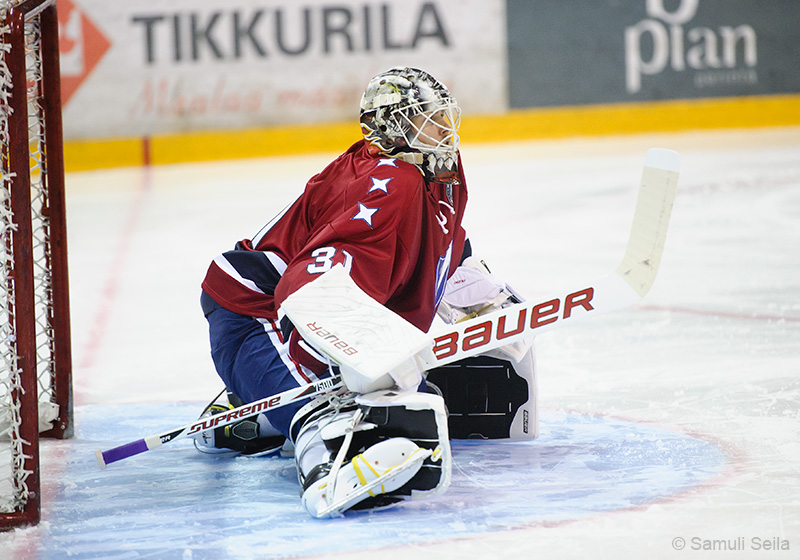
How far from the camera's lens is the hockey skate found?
7.20ft

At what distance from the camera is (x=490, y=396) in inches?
89.1

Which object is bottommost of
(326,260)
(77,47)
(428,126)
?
(326,260)

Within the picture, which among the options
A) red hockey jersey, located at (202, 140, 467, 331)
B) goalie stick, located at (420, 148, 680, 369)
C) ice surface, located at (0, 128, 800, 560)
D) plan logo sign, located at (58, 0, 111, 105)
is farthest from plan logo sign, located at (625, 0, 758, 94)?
goalie stick, located at (420, 148, 680, 369)

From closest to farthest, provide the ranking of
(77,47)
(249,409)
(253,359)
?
(249,409)
(253,359)
(77,47)

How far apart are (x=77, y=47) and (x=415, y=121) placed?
730 cm

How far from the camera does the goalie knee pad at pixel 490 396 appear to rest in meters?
2.23

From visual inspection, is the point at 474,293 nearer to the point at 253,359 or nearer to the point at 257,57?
the point at 253,359

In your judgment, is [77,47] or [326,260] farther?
[77,47]

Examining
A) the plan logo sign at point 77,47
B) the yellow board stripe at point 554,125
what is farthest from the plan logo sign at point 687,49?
the plan logo sign at point 77,47

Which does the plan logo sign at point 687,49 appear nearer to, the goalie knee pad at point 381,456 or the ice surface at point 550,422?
the ice surface at point 550,422

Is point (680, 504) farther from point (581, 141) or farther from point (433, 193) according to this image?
point (581, 141)

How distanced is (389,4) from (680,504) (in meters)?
7.68

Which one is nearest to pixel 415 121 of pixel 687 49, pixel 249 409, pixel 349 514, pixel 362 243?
pixel 362 243

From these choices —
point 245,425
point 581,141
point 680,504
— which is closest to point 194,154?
point 581,141
